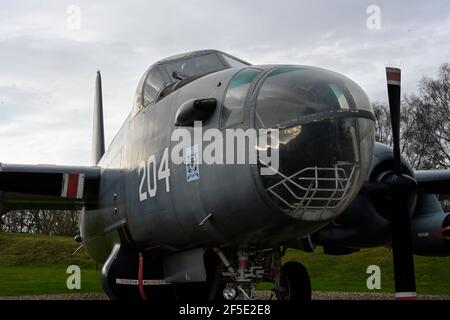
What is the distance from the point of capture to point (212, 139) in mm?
7074

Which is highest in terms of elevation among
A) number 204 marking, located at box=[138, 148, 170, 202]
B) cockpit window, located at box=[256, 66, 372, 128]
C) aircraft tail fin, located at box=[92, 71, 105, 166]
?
aircraft tail fin, located at box=[92, 71, 105, 166]

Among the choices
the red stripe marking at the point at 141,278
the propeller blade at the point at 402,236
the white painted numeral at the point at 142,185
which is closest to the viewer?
the white painted numeral at the point at 142,185

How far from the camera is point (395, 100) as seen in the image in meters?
9.60

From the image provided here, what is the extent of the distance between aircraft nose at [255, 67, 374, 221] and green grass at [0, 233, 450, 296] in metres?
16.8

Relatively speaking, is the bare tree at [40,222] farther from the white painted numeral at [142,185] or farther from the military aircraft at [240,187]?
the white painted numeral at [142,185]

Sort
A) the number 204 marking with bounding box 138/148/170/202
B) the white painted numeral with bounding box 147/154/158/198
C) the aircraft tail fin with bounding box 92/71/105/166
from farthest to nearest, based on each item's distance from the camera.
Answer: the aircraft tail fin with bounding box 92/71/105/166
the white painted numeral with bounding box 147/154/158/198
the number 204 marking with bounding box 138/148/170/202

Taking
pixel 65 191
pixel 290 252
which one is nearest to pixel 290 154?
Answer: pixel 65 191

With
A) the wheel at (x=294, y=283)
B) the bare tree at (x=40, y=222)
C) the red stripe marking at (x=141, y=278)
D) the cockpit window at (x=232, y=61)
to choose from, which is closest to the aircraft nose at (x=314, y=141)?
the cockpit window at (x=232, y=61)

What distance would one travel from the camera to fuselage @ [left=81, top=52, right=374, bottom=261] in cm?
630

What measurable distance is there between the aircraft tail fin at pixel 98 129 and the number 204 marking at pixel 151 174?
11.3 m

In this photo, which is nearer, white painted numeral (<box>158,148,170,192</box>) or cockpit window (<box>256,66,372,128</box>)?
cockpit window (<box>256,66,372,128</box>)

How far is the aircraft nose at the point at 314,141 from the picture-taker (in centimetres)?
628
